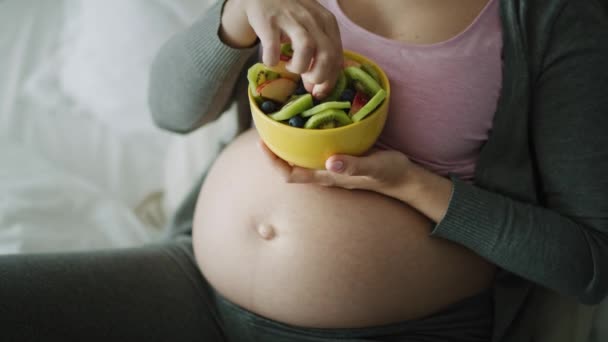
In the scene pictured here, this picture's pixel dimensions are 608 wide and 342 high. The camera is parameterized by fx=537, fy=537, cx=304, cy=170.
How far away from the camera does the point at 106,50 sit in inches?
47.5

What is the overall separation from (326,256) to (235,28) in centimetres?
32

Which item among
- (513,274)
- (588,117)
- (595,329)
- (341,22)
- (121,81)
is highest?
(341,22)

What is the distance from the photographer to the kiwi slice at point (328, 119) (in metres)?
0.56

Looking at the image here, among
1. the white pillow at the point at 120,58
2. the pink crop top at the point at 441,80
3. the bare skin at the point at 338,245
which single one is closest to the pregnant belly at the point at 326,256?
the bare skin at the point at 338,245

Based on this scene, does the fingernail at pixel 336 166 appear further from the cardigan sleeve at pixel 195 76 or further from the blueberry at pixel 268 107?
the cardigan sleeve at pixel 195 76

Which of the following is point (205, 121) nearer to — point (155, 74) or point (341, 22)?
point (155, 74)

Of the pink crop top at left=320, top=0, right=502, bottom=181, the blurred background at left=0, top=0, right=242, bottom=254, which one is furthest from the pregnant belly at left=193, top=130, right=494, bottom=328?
the blurred background at left=0, top=0, right=242, bottom=254

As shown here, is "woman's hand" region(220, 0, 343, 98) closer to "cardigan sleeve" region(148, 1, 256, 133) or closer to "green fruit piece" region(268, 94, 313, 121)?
"green fruit piece" region(268, 94, 313, 121)

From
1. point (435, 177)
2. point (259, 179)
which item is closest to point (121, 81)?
point (259, 179)

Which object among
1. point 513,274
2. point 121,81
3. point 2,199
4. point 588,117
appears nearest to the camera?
point 588,117

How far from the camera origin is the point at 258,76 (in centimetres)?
61

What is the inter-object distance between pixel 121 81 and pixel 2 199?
0.39 m

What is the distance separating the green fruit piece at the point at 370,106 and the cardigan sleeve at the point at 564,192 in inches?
8.4

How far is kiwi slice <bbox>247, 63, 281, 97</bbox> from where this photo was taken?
0.60 metres
